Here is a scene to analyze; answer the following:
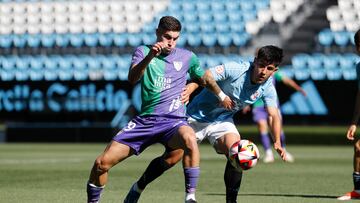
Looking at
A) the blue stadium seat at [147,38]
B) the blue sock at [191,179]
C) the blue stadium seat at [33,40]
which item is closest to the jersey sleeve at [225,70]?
the blue sock at [191,179]

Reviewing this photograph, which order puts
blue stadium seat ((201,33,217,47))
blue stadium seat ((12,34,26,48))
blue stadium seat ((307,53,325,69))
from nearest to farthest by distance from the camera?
blue stadium seat ((307,53,325,69)), blue stadium seat ((201,33,217,47)), blue stadium seat ((12,34,26,48))

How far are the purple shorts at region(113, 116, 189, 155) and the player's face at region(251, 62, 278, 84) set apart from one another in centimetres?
114

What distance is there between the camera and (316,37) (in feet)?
106

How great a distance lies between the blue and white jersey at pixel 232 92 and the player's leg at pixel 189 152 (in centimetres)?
99

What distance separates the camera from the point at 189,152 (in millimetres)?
8586

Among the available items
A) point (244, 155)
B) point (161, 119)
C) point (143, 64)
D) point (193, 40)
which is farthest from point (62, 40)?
point (143, 64)

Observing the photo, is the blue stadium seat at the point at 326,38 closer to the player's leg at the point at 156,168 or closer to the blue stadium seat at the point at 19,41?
the blue stadium seat at the point at 19,41

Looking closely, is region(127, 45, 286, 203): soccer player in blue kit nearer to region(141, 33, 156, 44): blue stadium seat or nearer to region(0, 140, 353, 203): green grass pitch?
region(0, 140, 353, 203): green grass pitch

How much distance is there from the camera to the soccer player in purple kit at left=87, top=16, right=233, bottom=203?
27.3 ft

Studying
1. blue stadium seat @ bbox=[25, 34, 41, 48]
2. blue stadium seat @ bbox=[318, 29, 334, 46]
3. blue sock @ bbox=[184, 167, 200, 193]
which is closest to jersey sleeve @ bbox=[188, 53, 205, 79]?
blue sock @ bbox=[184, 167, 200, 193]

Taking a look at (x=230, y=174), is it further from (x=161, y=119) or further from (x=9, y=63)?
(x=9, y=63)

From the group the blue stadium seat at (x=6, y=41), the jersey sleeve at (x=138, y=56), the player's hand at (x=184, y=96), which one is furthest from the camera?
the blue stadium seat at (x=6, y=41)

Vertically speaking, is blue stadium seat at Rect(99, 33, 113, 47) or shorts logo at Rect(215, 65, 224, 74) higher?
shorts logo at Rect(215, 65, 224, 74)

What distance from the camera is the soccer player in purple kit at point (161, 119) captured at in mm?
8336
